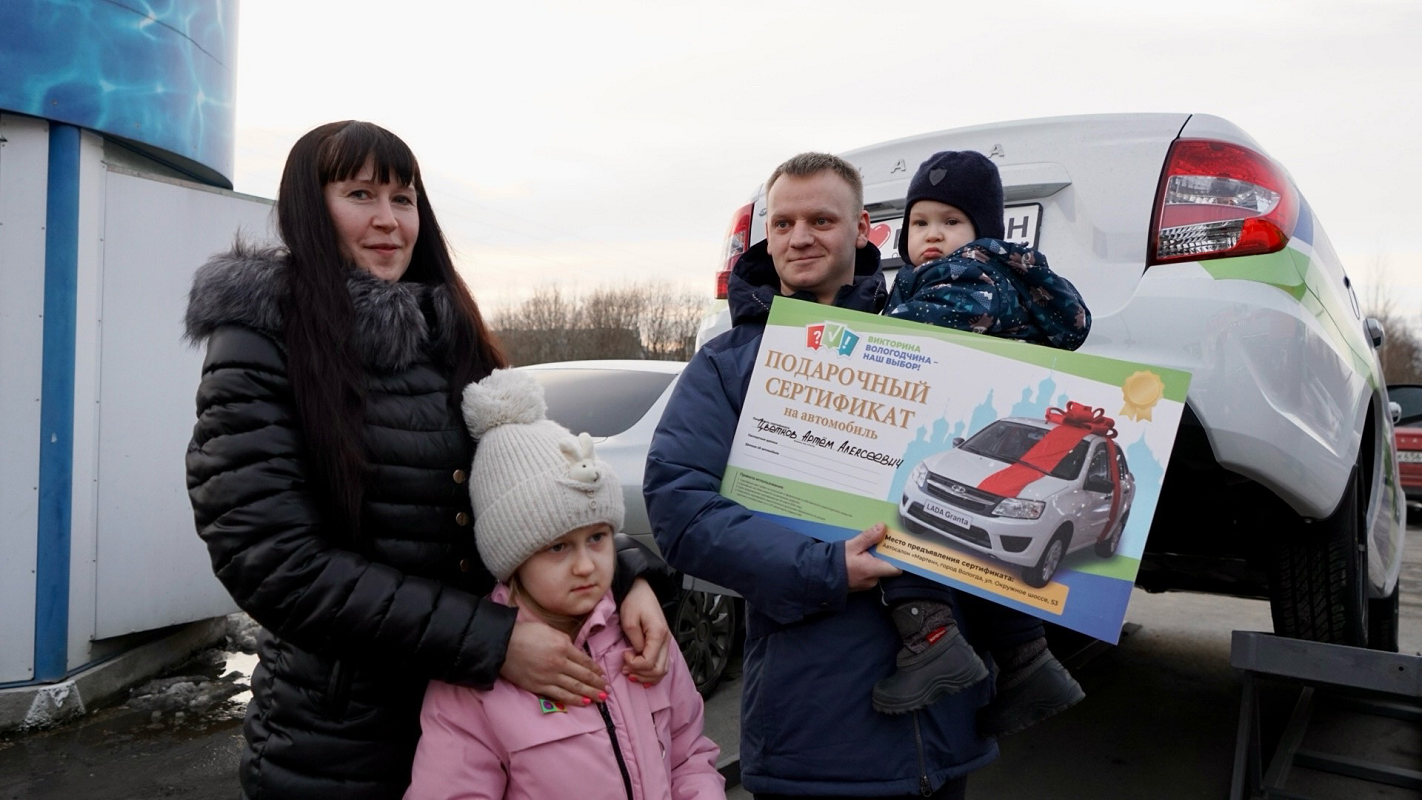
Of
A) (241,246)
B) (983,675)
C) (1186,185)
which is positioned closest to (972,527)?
(983,675)

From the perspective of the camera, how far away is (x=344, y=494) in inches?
57.5

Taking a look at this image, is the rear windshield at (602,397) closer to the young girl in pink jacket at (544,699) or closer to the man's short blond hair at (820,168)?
the man's short blond hair at (820,168)

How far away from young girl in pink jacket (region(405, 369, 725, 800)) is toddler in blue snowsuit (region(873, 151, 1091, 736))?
38cm

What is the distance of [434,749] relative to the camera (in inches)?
58.2

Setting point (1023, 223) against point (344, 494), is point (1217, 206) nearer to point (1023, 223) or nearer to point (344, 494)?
point (1023, 223)

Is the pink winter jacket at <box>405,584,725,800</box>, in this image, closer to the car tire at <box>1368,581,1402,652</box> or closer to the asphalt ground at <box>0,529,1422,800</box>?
the asphalt ground at <box>0,529,1422,800</box>

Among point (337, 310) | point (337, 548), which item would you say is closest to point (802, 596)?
point (337, 548)

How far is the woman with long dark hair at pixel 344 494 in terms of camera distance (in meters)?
1.40

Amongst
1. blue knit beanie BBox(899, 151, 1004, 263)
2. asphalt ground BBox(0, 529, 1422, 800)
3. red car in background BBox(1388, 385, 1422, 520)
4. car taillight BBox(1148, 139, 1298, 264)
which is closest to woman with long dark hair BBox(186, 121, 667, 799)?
blue knit beanie BBox(899, 151, 1004, 263)

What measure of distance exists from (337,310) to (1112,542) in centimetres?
129

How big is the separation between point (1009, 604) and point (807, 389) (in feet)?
1.62

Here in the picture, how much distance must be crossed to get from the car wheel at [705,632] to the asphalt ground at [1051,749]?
0.14 m

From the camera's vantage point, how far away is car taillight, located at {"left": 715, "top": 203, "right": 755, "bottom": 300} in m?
3.38

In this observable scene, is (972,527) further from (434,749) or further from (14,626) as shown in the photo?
(14,626)
